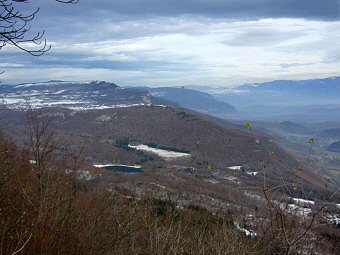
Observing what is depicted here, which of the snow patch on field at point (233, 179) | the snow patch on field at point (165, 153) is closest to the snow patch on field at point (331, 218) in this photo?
the snow patch on field at point (233, 179)

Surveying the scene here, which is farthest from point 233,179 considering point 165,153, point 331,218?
point 331,218

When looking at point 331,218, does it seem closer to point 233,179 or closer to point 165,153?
point 233,179

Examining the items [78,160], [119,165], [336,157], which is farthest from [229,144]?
[78,160]

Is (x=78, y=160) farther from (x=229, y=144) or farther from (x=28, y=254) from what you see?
(x=229, y=144)

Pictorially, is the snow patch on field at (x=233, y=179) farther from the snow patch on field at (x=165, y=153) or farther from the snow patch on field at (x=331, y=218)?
the snow patch on field at (x=331, y=218)

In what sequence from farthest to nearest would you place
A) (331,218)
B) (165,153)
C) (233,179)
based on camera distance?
(165,153) → (233,179) → (331,218)

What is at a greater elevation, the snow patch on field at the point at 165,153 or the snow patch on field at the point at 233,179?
the snow patch on field at the point at 165,153

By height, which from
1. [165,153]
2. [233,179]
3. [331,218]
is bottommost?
[233,179]

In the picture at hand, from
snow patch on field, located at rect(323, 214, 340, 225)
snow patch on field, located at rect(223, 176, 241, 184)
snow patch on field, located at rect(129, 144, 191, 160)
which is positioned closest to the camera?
snow patch on field, located at rect(323, 214, 340, 225)

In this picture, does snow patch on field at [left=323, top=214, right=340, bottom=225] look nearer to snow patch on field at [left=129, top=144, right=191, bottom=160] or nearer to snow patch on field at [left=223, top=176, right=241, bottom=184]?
snow patch on field at [left=223, top=176, right=241, bottom=184]

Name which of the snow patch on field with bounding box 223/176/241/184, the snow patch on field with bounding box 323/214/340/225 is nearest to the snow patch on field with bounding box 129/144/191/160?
the snow patch on field with bounding box 223/176/241/184

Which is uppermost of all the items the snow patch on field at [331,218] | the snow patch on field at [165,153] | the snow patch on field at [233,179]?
the snow patch on field at [331,218]
